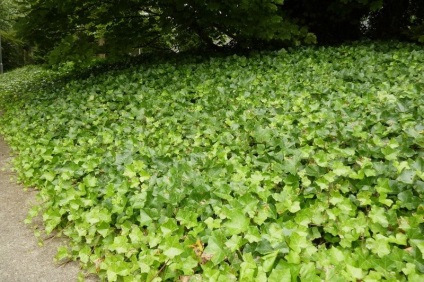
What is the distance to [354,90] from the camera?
4621mm

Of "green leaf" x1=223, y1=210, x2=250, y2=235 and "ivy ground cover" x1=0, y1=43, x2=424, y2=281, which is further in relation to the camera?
"green leaf" x1=223, y1=210, x2=250, y2=235

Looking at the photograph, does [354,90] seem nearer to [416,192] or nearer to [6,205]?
[416,192]

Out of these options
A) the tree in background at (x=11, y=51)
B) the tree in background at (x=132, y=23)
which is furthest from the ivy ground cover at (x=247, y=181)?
the tree in background at (x=11, y=51)

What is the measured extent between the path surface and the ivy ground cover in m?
0.15

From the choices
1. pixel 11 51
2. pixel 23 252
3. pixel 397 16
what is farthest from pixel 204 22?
pixel 11 51

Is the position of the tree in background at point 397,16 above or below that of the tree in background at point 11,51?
above

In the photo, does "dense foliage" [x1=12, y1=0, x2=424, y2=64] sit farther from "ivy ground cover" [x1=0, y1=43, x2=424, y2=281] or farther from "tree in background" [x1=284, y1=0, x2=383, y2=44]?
"ivy ground cover" [x1=0, y1=43, x2=424, y2=281]

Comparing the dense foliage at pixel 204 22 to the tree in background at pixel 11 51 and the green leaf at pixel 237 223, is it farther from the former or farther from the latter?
the tree in background at pixel 11 51

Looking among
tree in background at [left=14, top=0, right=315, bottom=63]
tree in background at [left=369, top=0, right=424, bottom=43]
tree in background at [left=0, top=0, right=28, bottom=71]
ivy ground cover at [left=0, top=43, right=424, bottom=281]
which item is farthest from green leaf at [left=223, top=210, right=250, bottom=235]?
tree in background at [left=0, top=0, right=28, bottom=71]

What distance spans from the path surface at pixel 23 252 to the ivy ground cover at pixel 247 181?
0.48 ft

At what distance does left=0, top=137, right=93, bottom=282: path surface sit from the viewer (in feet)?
8.09

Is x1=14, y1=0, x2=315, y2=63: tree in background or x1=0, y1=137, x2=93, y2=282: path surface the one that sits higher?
x1=14, y1=0, x2=315, y2=63: tree in background

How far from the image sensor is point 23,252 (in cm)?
276

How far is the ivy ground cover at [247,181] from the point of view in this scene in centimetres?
199
